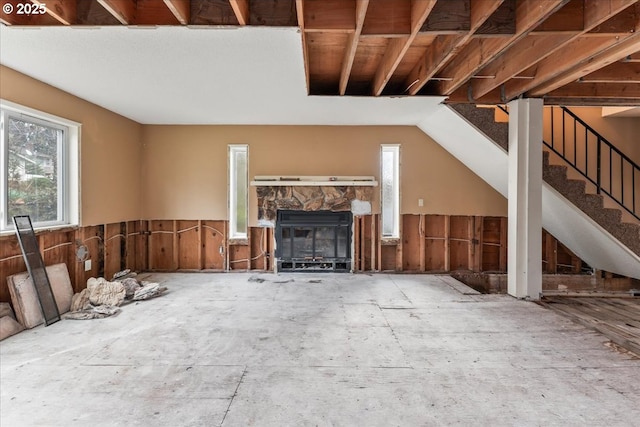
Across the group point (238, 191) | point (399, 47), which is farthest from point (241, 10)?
point (238, 191)

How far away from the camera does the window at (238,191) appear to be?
233 inches

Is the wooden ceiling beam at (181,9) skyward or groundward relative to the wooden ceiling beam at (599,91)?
groundward

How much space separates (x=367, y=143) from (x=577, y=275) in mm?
4070

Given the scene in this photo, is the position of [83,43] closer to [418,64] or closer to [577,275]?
[418,64]

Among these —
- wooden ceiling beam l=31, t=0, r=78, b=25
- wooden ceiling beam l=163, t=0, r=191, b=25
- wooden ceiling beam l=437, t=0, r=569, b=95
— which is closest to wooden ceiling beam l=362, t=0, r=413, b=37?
wooden ceiling beam l=437, t=0, r=569, b=95

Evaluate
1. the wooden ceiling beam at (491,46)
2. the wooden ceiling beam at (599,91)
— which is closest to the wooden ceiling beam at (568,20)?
the wooden ceiling beam at (491,46)

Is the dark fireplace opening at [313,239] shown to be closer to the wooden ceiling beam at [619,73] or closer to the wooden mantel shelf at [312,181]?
the wooden mantel shelf at [312,181]

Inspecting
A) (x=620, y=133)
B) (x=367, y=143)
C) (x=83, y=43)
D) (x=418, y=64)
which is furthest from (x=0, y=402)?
(x=620, y=133)

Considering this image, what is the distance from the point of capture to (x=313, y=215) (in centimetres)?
581

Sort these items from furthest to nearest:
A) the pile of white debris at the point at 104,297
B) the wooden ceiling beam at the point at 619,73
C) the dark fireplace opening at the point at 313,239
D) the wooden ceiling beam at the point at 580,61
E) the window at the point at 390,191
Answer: the window at the point at 390,191 < the dark fireplace opening at the point at 313,239 < the pile of white debris at the point at 104,297 < the wooden ceiling beam at the point at 619,73 < the wooden ceiling beam at the point at 580,61

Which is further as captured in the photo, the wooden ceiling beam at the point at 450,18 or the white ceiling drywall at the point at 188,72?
the white ceiling drywall at the point at 188,72

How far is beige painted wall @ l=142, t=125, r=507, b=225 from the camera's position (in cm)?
584

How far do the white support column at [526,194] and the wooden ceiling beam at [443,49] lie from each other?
4.69 ft

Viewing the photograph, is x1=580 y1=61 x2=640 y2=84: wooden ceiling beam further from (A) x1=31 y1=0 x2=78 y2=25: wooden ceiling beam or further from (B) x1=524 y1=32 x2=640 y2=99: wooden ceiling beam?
(A) x1=31 y1=0 x2=78 y2=25: wooden ceiling beam
